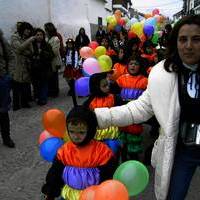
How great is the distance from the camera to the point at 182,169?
8.32 feet

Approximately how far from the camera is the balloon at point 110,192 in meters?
2.13

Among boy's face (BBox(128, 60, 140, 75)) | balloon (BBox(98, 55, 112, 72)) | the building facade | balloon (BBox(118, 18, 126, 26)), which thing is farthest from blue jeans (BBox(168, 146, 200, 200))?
balloon (BBox(118, 18, 126, 26))

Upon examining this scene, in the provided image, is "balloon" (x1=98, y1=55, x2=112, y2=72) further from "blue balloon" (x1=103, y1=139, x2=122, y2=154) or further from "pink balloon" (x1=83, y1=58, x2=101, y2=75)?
"blue balloon" (x1=103, y1=139, x2=122, y2=154)

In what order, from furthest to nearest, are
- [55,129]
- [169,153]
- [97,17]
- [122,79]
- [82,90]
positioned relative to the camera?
1. [97,17]
2. [122,79]
3. [82,90]
4. [55,129]
5. [169,153]

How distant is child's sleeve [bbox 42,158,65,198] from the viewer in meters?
2.74

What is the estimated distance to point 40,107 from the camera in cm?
866

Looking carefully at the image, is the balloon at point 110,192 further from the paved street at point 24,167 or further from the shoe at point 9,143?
the shoe at point 9,143

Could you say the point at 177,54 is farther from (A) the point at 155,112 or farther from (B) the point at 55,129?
(B) the point at 55,129

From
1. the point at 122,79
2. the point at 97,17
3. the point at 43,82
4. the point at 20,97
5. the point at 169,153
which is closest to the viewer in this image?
the point at 169,153

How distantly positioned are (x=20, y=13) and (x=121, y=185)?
11577mm

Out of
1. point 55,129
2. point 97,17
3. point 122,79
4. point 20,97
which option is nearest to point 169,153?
point 55,129

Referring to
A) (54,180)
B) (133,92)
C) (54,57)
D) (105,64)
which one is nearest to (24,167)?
(133,92)

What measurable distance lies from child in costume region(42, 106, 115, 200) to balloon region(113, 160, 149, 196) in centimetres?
12

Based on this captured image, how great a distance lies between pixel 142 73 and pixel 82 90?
88cm
